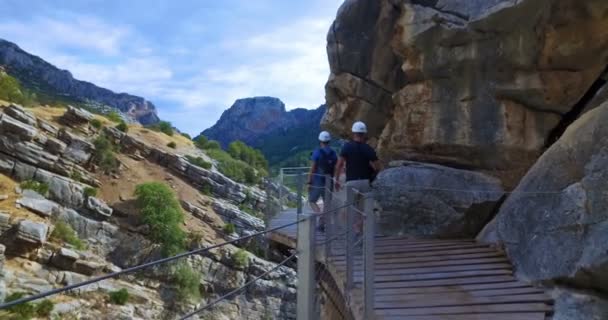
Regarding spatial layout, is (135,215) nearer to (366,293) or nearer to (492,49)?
(492,49)

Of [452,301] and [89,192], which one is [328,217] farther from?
[89,192]

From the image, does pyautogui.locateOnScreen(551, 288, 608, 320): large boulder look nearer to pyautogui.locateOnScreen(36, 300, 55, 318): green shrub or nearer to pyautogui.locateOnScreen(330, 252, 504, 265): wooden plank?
pyautogui.locateOnScreen(330, 252, 504, 265): wooden plank

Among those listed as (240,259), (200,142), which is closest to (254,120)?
(200,142)

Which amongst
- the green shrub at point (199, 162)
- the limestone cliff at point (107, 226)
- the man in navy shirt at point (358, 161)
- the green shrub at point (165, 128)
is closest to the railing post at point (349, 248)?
the man in navy shirt at point (358, 161)

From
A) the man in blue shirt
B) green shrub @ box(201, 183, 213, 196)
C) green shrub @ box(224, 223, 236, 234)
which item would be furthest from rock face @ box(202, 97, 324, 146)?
the man in blue shirt

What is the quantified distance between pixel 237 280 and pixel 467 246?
861 inches

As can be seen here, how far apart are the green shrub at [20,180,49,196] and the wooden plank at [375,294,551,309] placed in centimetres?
2611

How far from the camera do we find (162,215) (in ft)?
96.7

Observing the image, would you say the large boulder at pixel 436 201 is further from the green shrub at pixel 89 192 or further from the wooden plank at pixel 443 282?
the green shrub at pixel 89 192

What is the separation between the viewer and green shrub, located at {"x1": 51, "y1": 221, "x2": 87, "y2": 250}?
24.6 m

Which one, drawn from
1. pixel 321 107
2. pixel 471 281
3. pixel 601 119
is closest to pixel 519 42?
pixel 601 119

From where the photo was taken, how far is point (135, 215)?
30734 mm

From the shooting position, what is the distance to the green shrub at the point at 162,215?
29.1 metres

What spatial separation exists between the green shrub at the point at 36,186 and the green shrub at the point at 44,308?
9.23 meters
